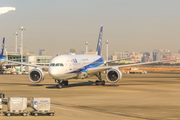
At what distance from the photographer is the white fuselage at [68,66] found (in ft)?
151

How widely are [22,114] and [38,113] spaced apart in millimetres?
1088

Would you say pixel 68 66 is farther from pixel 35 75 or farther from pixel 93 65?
pixel 93 65

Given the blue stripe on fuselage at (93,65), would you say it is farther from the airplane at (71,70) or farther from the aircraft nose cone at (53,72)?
the aircraft nose cone at (53,72)

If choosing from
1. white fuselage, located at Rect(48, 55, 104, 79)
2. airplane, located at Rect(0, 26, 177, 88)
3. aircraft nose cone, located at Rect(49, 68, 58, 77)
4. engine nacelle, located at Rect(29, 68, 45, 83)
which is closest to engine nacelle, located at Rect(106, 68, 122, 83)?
airplane, located at Rect(0, 26, 177, 88)

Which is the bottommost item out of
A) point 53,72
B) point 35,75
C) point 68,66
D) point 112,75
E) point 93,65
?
point 112,75

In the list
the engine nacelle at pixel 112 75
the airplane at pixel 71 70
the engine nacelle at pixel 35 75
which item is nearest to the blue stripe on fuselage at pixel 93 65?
the airplane at pixel 71 70

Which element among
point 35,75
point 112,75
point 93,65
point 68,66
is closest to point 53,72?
point 68,66

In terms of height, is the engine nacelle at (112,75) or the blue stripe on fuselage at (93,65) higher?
the blue stripe on fuselage at (93,65)

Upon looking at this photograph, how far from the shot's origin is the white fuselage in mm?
45912

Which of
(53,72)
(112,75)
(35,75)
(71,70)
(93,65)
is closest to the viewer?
(53,72)

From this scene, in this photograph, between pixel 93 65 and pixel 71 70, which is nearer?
pixel 71 70

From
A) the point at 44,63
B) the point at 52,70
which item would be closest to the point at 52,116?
the point at 52,70

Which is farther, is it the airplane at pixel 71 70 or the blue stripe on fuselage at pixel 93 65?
the blue stripe on fuselage at pixel 93 65

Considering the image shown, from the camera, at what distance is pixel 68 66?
157 ft
